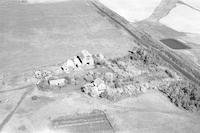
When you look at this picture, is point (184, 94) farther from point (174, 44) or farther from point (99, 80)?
point (174, 44)

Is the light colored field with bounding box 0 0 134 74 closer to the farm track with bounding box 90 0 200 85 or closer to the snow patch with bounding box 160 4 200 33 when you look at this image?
the farm track with bounding box 90 0 200 85

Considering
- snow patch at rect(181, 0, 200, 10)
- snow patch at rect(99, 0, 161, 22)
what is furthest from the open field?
snow patch at rect(181, 0, 200, 10)

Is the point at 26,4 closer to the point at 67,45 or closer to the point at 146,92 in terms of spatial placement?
the point at 67,45

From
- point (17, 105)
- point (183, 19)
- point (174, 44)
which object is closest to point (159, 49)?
point (174, 44)

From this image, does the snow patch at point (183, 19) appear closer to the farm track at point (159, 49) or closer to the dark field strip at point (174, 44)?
the dark field strip at point (174, 44)

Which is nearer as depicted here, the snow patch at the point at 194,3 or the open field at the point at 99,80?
the open field at the point at 99,80

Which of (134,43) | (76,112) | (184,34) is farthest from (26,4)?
(76,112)

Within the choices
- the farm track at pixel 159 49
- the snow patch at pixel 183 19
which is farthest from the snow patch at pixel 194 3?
the farm track at pixel 159 49
